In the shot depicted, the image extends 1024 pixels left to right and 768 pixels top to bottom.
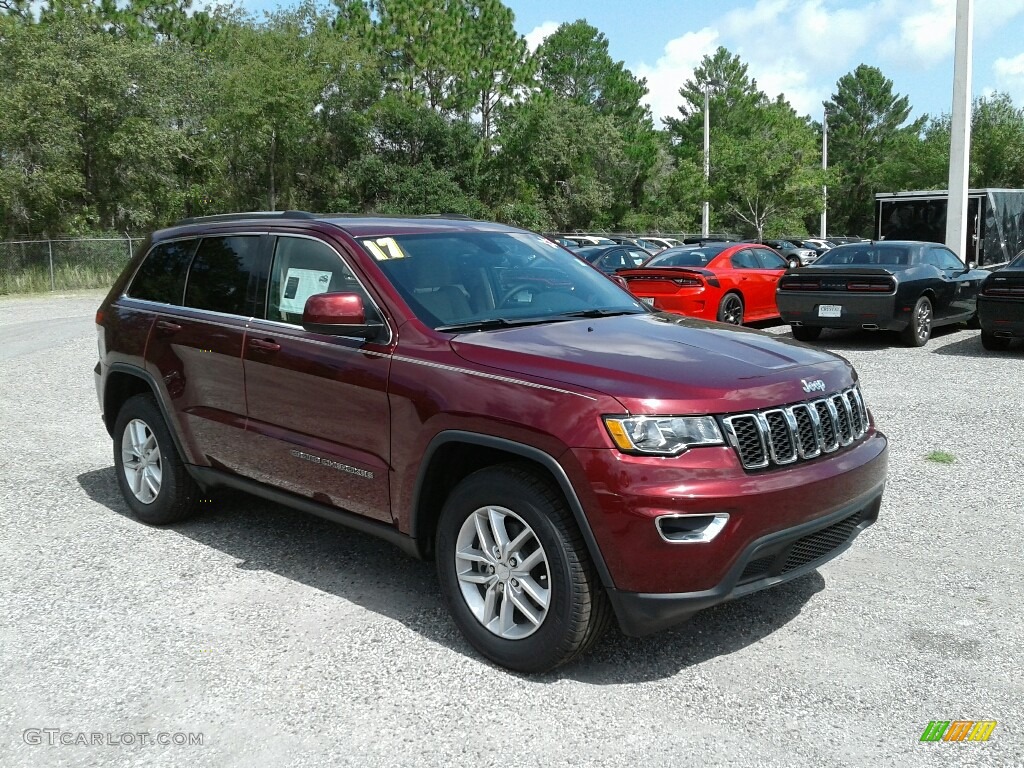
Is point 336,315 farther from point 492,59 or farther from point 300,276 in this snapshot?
point 492,59

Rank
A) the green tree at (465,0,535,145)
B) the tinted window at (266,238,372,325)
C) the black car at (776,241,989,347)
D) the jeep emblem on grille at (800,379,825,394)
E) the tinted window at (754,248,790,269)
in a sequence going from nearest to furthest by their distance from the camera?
1. the jeep emblem on grille at (800,379,825,394)
2. the tinted window at (266,238,372,325)
3. the black car at (776,241,989,347)
4. the tinted window at (754,248,790,269)
5. the green tree at (465,0,535,145)

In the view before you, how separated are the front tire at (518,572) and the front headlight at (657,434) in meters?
0.37

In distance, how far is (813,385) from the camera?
Answer: 392 cm

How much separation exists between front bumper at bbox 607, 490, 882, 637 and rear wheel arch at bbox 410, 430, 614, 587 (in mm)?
142

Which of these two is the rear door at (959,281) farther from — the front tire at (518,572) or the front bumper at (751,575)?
the front tire at (518,572)

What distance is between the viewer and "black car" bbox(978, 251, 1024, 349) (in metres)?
12.4

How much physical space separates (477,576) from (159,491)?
8.52 ft

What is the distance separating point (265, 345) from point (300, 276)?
381 millimetres

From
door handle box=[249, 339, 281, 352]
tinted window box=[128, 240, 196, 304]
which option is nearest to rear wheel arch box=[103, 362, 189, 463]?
tinted window box=[128, 240, 196, 304]

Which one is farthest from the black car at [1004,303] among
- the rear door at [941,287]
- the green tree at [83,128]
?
the green tree at [83,128]

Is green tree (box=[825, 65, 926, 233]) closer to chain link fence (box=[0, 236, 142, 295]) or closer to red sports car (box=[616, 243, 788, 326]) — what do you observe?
chain link fence (box=[0, 236, 142, 295])
